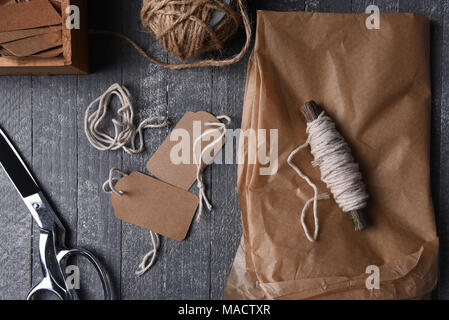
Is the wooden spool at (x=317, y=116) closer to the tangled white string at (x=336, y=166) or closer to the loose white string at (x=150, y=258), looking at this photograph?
the tangled white string at (x=336, y=166)

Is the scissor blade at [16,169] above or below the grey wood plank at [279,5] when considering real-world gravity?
below

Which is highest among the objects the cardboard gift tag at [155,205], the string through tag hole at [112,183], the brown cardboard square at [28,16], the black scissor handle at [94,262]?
the brown cardboard square at [28,16]

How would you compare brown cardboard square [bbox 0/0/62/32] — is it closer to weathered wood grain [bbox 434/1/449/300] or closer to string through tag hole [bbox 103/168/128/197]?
string through tag hole [bbox 103/168/128/197]

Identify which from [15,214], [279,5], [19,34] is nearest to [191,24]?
[279,5]

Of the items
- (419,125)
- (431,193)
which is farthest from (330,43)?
(431,193)

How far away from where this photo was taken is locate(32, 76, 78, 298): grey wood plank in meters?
0.80

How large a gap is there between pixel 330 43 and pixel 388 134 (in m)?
0.21

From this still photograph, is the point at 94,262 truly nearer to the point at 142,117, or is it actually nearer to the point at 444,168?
the point at 142,117

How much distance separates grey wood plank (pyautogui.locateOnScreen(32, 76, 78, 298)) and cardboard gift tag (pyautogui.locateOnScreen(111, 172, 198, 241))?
105 millimetres

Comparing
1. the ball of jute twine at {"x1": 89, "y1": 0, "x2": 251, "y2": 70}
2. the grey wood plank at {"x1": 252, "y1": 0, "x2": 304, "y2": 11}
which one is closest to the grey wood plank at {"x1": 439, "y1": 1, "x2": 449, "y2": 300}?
the grey wood plank at {"x1": 252, "y1": 0, "x2": 304, "y2": 11}

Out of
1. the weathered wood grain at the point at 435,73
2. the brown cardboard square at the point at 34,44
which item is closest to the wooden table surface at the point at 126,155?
the weathered wood grain at the point at 435,73

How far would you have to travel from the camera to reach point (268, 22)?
0.72 m

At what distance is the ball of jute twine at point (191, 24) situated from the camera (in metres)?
0.66

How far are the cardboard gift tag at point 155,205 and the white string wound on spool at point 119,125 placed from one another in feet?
0.23
